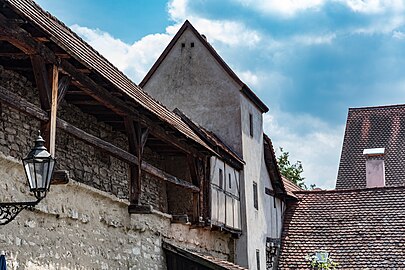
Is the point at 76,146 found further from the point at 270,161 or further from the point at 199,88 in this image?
the point at 270,161

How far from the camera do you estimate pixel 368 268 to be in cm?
1947

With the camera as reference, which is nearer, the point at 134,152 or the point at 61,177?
the point at 61,177

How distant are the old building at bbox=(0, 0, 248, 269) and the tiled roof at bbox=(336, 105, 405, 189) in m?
11.0

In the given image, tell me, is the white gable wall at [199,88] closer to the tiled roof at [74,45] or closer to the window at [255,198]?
the window at [255,198]

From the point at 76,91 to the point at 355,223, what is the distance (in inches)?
491

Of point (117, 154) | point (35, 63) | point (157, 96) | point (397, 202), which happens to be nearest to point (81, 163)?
point (117, 154)

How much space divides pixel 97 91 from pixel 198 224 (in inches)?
212

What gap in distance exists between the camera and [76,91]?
1110 cm

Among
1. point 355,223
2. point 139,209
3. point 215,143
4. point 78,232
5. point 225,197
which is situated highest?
point 215,143

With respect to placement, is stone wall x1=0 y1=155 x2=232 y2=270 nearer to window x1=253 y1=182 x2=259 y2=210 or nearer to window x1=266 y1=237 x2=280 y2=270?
window x1=253 y1=182 x2=259 y2=210

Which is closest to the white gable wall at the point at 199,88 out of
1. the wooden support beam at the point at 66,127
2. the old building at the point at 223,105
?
the old building at the point at 223,105

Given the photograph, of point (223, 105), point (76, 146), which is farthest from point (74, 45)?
point (223, 105)

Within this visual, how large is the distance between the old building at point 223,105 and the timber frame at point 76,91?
10.4ft

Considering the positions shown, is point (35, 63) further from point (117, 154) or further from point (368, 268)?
point (368, 268)
